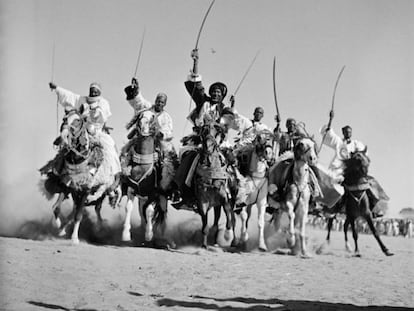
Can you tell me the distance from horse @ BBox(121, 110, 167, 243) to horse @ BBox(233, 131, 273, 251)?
1835mm

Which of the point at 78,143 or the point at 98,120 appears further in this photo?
the point at 98,120

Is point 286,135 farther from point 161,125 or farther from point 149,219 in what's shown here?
point 149,219

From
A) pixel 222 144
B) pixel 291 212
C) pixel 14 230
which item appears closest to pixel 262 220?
pixel 291 212

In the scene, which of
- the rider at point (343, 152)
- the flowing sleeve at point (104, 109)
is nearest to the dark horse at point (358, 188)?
the rider at point (343, 152)

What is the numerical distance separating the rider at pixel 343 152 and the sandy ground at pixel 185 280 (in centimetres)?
231

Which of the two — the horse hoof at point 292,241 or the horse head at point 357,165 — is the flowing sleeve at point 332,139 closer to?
the horse head at point 357,165

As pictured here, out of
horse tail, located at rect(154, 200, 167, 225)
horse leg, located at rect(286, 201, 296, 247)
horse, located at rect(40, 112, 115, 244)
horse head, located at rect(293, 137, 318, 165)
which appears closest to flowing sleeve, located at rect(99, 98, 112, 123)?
horse, located at rect(40, 112, 115, 244)

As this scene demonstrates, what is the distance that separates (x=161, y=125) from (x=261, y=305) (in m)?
6.07

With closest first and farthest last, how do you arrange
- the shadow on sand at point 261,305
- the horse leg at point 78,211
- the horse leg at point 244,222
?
the shadow on sand at point 261,305
the horse leg at point 78,211
the horse leg at point 244,222

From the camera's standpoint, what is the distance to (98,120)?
12148mm

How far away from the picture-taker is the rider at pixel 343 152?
12.8 meters

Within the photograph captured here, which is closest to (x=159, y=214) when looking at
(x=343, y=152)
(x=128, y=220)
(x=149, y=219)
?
(x=149, y=219)

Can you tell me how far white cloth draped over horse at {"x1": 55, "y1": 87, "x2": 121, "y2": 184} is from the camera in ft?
37.2

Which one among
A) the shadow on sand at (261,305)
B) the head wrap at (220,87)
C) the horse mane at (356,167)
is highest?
the head wrap at (220,87)
